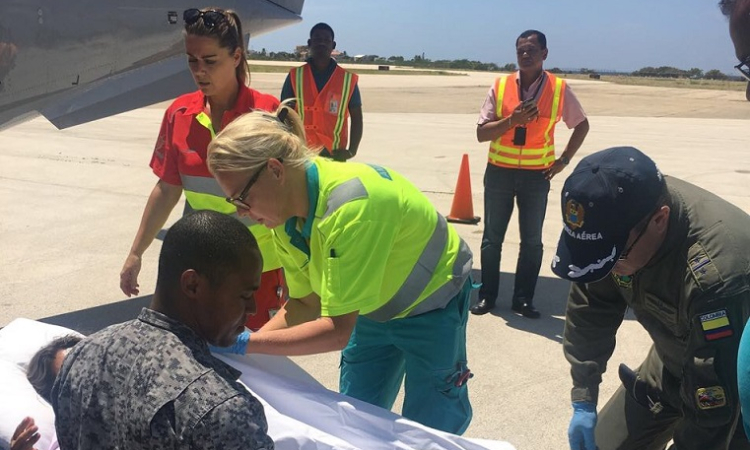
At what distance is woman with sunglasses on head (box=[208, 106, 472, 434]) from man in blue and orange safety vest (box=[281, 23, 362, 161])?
10.5 ft

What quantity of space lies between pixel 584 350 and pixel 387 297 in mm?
750

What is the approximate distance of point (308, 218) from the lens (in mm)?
2051

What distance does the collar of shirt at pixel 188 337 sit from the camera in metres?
1.31

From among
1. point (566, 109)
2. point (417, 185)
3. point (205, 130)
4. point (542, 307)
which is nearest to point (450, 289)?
point (205, 130)

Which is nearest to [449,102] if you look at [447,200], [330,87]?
[447,200]

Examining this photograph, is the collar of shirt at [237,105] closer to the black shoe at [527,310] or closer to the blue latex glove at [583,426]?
the blue latex glove at [583,426]

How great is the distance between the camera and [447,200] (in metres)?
8.57

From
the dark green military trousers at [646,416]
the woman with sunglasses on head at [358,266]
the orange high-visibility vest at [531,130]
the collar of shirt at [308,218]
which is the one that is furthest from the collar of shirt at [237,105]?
the orange high-visibility vest at [531,130]

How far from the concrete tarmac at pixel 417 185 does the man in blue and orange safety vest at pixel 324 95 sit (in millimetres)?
1766

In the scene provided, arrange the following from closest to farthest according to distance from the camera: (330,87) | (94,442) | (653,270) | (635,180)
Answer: (94,442) → (635,180) → (653,270) → (330,87)

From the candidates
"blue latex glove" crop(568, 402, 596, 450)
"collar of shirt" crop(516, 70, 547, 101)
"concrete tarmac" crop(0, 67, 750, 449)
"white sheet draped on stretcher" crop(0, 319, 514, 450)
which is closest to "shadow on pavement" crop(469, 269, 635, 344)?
"concrete tarmac" crop(0, 67, 750, 449)

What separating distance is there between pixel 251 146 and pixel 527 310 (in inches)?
135

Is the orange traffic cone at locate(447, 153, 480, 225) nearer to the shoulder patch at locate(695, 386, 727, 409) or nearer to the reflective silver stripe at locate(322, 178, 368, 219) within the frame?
the reflective silver stripe at locate(322, 178, 368, 219)

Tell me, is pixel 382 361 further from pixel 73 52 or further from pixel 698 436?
pixel 73 52
